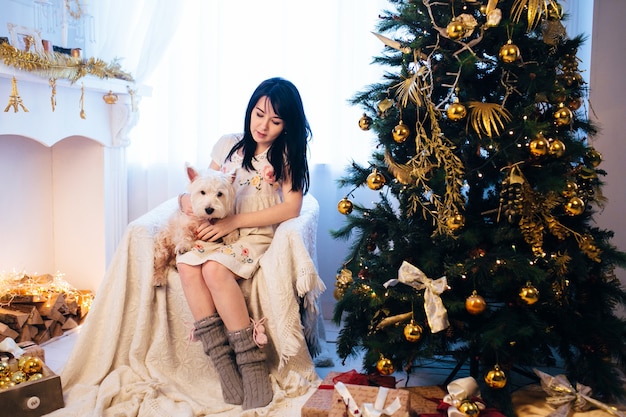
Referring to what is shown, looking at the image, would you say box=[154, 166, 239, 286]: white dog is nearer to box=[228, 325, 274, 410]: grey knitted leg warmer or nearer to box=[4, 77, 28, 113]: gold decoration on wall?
box=[228, 325, 274, 410]: grey knitted leg warmer

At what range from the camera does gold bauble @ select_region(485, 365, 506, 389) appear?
2.00 metres

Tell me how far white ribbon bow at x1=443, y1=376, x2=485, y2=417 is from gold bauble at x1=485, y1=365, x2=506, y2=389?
0.16 feet

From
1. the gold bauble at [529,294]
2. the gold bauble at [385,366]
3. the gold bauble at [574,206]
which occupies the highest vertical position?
the gold bauble at [574,206]

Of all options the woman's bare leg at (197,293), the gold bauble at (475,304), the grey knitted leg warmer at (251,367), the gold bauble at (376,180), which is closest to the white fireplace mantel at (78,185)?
the woman's bare leg at (197,293)

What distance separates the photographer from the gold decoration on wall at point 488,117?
79.3 inches

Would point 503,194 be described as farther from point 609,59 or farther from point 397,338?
point 609,59

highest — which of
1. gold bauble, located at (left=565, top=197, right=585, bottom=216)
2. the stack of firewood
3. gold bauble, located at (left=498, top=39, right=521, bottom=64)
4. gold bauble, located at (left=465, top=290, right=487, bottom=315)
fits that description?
gold bauble, located at (left=498, top=39, right=521, bottom=64)

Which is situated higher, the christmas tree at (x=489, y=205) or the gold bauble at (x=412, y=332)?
the christmas tree at (x=489, y=205)

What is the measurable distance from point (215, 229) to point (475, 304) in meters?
1.02

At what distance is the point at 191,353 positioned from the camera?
2.53 meters

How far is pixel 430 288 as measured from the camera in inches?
81.8

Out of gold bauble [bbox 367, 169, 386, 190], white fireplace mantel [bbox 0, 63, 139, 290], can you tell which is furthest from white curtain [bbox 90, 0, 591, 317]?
gold bauble [bbox 367, 169, 386, 190]

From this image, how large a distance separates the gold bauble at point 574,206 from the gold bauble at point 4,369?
1874mm

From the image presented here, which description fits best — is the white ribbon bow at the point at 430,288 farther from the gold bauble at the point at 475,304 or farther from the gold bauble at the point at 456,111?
the gold bauble at the point at 456,111
